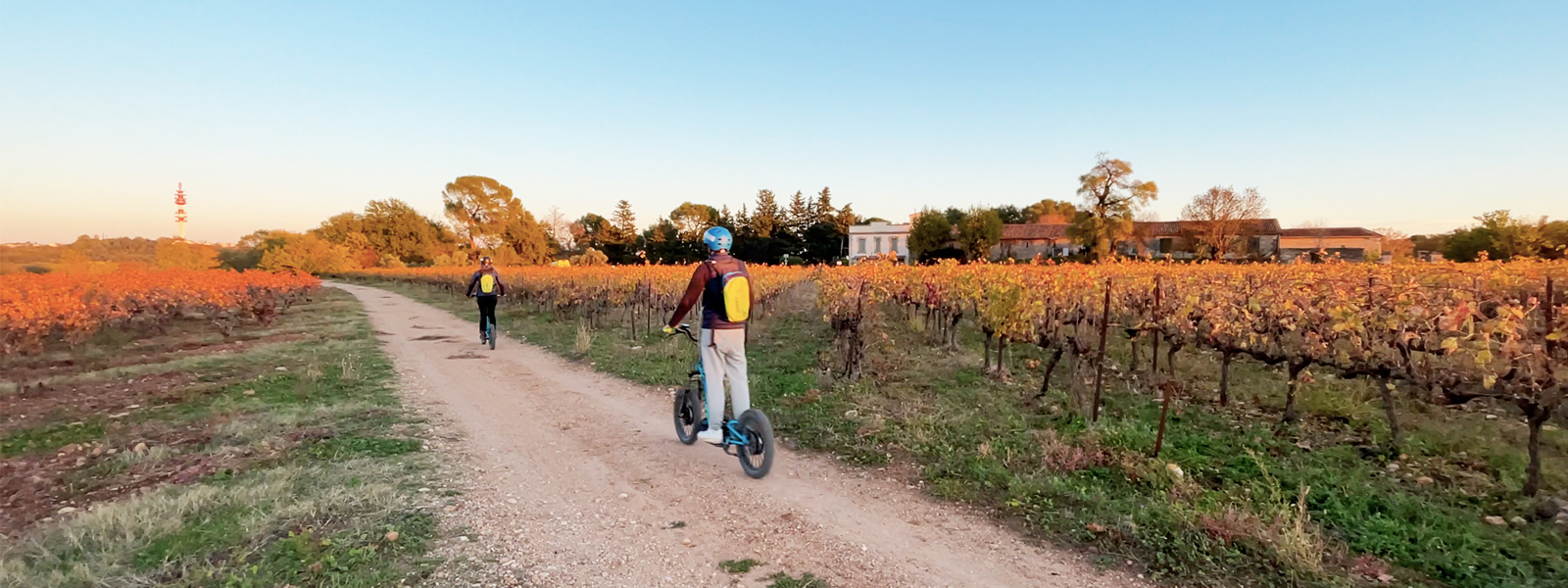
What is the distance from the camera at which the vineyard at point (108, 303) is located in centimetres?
992

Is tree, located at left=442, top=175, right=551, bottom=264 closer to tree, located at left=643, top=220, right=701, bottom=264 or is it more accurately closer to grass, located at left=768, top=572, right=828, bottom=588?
tree, located at left=643, top=220, right=701, bottom=264

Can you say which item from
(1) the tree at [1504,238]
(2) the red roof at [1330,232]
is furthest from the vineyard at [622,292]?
(2) the red roof at [1330,232]

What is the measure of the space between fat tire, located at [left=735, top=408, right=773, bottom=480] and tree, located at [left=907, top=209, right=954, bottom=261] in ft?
177

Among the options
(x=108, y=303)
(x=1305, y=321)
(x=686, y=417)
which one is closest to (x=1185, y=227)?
(x=1305, y=321)

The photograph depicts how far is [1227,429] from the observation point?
20.0ft

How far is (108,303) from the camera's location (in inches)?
481

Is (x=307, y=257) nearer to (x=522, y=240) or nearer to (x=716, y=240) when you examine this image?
(x=522, y=240)

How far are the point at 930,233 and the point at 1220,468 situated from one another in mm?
53692

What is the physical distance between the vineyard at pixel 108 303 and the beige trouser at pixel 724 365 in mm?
11770

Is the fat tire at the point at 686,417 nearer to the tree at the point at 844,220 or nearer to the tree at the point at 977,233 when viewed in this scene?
the tree at the point at 977,233

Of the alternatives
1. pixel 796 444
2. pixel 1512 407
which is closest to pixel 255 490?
pixel 796 444

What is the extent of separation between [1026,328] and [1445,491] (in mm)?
4315

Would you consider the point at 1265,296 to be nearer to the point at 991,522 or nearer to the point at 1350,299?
the point at 1350,299

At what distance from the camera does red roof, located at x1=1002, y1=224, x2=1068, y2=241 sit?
6297 cm
